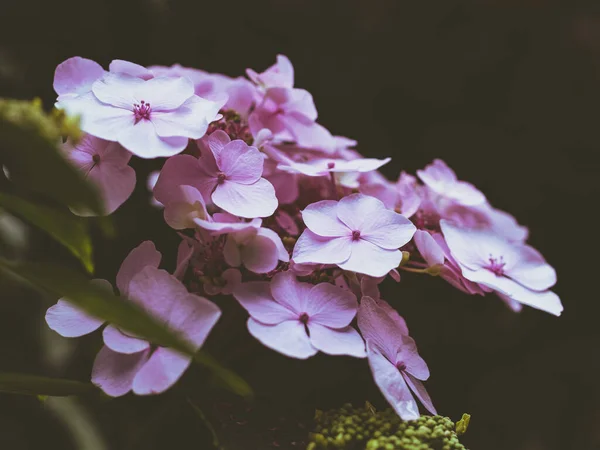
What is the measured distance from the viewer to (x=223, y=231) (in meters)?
0.54

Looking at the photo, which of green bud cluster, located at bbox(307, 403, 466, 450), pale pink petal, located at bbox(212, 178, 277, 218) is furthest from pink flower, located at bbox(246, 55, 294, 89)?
green bud cluster, located at bbox(307, 403, 466, 450)

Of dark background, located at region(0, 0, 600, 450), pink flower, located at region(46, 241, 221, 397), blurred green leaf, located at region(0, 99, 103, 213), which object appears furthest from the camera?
dark background, located at region(0, 0, 600, 450)

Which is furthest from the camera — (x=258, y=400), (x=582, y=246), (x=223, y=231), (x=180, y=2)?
(x=582, y=246)

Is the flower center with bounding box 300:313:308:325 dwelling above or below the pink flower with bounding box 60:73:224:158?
below

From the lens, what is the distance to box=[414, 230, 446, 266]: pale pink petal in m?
0.63

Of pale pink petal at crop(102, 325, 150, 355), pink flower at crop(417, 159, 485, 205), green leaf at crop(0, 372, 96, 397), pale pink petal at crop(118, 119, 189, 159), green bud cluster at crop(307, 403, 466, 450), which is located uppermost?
pale pink petal at crop(118, 119, 189, 159)

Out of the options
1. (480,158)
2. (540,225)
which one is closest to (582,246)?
(540,225)

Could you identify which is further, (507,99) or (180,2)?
(507,99)

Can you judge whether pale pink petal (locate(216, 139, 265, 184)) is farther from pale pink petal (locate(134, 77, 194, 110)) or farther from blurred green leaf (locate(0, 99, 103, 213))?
blurred green leaf (locate(0, 99, 103, 213))

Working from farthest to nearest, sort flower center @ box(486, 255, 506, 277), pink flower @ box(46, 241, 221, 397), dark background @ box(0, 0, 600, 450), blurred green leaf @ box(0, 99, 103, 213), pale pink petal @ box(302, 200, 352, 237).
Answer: dark background @ box(0, 0, 600, 450), flower center @ box(486, 255, 506, 277), pale pink petal @ box(302, 200, 352, 237), pink flower @ box(46, 241, 221, 397), blurred green leaf @ box(0, 99, 103, 213)

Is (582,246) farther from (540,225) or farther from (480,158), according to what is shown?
(480,158)

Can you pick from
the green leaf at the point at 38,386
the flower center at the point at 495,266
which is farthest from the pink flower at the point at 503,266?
the green leaf at the point at 38,386

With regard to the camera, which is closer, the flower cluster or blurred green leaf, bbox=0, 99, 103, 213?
blurred green leaf, bbox=0, 99, 103, 213

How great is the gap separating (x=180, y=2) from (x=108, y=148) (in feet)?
2.30
